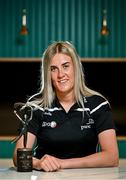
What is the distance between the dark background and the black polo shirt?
2530mm

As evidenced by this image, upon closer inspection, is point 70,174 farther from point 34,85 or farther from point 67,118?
point 34,85

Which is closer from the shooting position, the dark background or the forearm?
the forearm

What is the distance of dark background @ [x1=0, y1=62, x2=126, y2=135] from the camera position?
4.98m

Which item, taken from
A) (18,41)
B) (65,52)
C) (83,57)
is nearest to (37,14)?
(18,41)

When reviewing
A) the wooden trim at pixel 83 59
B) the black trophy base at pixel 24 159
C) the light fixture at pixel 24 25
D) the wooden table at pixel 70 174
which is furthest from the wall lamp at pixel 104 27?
the black trophy base at pixel 24 159

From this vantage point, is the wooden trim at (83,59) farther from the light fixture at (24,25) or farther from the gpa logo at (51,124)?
the gpa logo at (51,124)

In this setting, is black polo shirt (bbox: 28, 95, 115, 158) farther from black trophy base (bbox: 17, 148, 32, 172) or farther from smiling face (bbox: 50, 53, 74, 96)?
black trophy base (bbox: 17, 148, 32, 172)

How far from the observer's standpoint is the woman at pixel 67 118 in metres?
2.37

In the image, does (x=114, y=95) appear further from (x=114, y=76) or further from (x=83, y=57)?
(x=83, y=57)

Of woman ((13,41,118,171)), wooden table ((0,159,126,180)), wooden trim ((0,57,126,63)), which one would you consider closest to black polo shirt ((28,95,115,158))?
woman ((13,41,118,171))

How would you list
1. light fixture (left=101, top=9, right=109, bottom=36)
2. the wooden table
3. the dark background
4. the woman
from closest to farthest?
the wooden table, the woman, light fixture (left=101, top=9, right=109, bottom=36), the dark background

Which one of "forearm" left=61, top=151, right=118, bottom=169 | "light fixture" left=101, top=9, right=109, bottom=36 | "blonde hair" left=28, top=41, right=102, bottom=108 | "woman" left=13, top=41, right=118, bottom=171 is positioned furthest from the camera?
"light fixture" left=101, top=9, right=109, bottom=36

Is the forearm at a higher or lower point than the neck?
lower

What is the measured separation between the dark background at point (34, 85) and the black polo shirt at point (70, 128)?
8.30 feet
